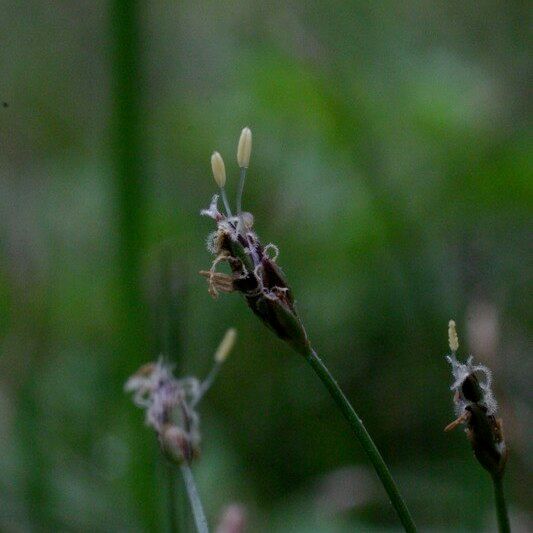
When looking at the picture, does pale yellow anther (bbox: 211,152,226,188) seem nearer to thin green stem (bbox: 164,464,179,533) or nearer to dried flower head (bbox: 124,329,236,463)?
dried flower head (bbox: 124,329,236,463)

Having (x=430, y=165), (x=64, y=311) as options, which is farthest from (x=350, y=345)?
(x=64, y=311)

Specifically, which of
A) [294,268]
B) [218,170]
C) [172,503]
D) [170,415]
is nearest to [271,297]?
[218,170]

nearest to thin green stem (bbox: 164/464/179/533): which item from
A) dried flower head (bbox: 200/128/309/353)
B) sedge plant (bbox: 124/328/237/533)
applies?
sedge plant (bbox: 124/328/237/533)

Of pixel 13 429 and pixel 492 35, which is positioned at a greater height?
pixel 492 35

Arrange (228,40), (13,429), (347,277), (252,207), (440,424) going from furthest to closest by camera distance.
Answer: (228,40)
(252,207)
(347,277)
(440,424)
(13,429)

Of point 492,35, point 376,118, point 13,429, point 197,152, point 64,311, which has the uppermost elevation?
point 492,35

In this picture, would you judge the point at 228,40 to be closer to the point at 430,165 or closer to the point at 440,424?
the point at 430,165

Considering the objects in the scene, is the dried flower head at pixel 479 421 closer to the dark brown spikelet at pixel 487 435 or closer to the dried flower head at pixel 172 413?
the dark brown spikelet at pixel 487 435
